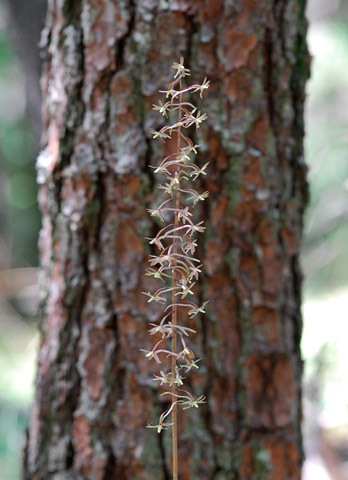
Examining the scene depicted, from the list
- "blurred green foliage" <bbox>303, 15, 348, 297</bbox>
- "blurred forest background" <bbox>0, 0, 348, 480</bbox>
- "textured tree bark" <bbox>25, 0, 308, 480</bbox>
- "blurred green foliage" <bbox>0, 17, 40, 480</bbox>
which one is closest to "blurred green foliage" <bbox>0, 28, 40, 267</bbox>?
"blurred green foliage" <bbox>0, 17, 40, 480</bbox>

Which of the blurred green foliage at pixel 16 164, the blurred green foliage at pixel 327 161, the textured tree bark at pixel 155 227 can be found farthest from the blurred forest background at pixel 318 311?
the blurred green foliage at pixel 16 164

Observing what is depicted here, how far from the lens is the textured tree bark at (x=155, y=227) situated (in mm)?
1070

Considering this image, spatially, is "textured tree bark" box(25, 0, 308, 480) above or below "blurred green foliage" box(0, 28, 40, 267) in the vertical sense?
below

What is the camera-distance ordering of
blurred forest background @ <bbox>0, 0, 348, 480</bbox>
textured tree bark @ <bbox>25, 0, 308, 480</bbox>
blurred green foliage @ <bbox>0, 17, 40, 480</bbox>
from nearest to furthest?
textured tree bark @ <bbox>25, 0, 308, 480</bbox>
blurred forest background @ <bbox>0, 0, 348, 480</bbox>
blurred green foliage @ <bbox>0, 17, 40, 480</bbox>

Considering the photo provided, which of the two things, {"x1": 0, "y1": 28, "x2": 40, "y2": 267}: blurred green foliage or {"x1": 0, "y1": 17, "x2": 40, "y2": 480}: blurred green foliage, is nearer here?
{"x1": 0, "y1": 17, "x2": 40, "y2": 480}: blurred green foliage

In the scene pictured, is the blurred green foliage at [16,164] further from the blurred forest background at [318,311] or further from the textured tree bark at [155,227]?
the textured tree bark at [155,227]

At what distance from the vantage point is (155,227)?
1090mm

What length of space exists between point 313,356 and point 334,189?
75 centimetres

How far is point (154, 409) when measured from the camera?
109 cm

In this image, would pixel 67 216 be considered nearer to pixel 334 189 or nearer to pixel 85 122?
pixel 85 122

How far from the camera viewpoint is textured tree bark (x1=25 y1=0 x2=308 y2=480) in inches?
42.1

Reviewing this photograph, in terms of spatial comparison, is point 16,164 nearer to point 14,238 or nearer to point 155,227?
point 14,238

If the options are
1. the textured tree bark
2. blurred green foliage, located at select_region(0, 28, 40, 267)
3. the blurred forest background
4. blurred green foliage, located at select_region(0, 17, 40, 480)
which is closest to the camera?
the textured tree bark

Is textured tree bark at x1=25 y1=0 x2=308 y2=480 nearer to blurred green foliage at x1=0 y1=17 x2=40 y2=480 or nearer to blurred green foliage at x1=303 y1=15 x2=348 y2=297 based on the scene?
blurred green foliage at x1=303 y1=15 x2=348 y2=297
